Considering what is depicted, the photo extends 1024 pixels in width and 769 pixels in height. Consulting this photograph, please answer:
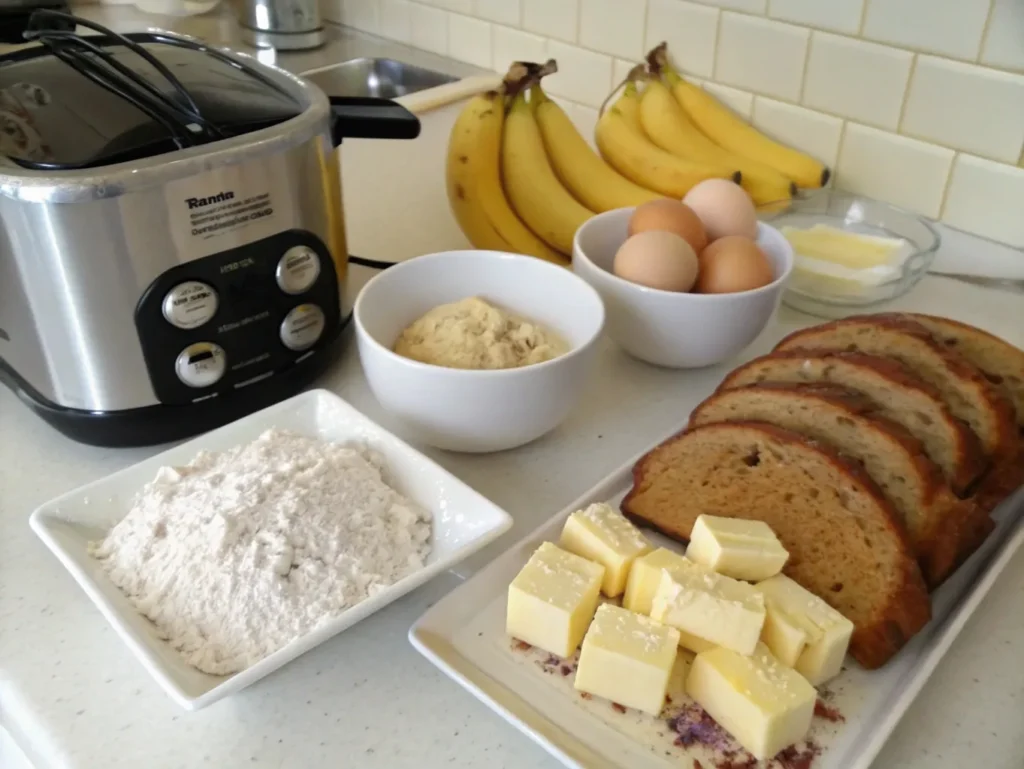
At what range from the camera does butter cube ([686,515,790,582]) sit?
1.73 ft

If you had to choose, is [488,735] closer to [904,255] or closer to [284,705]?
[284,705]

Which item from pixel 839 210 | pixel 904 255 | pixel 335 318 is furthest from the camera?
pixel 839 210

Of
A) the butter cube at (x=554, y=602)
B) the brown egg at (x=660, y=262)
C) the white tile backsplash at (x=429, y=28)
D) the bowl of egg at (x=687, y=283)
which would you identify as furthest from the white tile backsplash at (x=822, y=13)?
the butter cube at (x=554, y=602)

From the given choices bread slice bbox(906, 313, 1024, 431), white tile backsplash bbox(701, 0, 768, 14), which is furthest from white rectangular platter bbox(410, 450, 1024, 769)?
white tile backsplash bbox(701, 0, 768, 14)

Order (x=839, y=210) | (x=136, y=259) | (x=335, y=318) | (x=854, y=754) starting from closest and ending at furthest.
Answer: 1. (x=854, y=754)
2. (x=136, y=259)
3. (x=335, y=318)
4. (x=839, y=210)

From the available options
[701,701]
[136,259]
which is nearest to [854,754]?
[701,701]

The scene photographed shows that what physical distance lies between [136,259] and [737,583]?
44 centimetres

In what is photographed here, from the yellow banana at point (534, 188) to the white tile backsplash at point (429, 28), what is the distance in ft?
1.97

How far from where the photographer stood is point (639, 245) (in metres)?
0.74

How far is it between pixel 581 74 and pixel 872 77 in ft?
1.45

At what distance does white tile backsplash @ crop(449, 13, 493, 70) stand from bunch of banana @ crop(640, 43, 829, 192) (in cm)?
38

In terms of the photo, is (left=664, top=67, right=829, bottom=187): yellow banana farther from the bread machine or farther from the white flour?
the white flour

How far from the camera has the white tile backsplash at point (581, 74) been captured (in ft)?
4.11

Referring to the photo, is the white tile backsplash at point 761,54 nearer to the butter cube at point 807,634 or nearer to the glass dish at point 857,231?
the glass dish at point 857,231
